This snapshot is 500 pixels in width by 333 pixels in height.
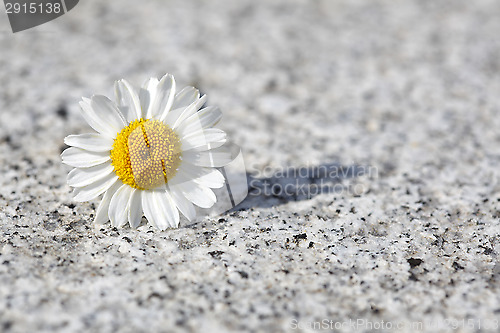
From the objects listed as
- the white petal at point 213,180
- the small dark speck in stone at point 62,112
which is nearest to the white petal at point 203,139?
the white petal at point 213,180

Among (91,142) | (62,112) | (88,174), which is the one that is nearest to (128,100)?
(91,142)

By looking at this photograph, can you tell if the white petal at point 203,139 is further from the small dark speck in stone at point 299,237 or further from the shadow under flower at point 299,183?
the small dark speck in stone at point 299,237

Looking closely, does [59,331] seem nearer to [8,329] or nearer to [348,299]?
[8,329]

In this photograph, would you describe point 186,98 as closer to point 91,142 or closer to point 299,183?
point 91,142

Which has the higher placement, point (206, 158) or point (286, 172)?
point (206, 158)

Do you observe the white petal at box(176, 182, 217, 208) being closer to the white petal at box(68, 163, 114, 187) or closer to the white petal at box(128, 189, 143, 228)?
the white petal at box(128, 189, 143, 228)

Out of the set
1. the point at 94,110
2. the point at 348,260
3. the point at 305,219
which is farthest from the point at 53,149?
the point at 348,260

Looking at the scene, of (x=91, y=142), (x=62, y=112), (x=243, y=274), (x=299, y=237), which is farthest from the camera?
(x=62, y=112)

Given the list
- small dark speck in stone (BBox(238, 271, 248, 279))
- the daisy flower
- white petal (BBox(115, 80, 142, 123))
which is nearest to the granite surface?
small dark speck in stone (BBox(238, 271, 248, 279))
